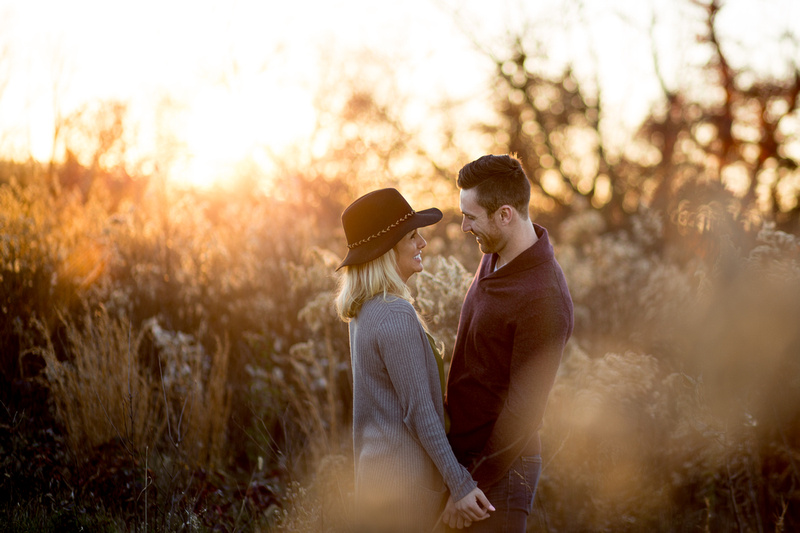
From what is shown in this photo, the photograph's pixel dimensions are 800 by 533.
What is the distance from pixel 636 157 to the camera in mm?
15188

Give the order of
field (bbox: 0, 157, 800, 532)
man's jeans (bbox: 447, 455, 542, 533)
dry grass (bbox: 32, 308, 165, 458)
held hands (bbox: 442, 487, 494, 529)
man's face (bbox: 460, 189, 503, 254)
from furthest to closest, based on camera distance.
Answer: dry grass (bbox: 32, 308, 165, 458)
field (bbox: 0, 157, 800, 532)
man's face (bbox: 460, 189, 503, 254)
man's jeans (bbox: 447, 455, 542, 533)
held hands (bbox: 442, 487, 494, 529)

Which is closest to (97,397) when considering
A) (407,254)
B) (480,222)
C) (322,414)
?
(322,414)

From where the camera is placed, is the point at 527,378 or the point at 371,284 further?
the point at 371,284

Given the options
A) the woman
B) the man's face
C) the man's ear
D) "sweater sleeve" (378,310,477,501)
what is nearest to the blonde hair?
the woman

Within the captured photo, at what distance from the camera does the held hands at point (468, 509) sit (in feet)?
7.75

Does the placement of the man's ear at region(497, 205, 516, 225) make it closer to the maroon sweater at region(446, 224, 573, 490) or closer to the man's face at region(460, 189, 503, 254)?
the man's face at region(460, 189, 503, 254)

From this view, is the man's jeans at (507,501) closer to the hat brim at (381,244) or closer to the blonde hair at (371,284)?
the blonde hair at (371,284)

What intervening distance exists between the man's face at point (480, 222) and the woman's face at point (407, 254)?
0.22 meters

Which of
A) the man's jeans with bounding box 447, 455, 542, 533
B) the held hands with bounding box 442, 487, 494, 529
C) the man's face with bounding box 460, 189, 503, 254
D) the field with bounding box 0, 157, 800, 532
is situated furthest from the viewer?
the field with bounding box 0, 157, 800, 532

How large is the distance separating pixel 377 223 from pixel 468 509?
1.18 meters

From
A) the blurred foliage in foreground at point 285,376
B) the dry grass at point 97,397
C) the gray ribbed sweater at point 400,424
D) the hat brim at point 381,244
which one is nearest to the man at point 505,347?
the gray ribbed sweater at point 400,424

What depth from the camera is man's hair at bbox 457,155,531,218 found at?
102 inches

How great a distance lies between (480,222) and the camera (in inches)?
104

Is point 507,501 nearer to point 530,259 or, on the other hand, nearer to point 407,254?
point 530,259
